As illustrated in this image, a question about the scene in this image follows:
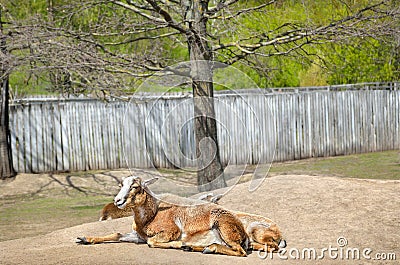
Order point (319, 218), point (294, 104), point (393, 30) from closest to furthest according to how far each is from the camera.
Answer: point (319, 218) → point (393, 30) → point (294, 104)

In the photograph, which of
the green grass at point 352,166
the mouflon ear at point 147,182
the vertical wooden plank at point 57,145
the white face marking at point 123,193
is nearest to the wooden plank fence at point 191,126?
the vertical wooden plank at point 57,145

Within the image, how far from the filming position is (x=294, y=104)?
22234mm

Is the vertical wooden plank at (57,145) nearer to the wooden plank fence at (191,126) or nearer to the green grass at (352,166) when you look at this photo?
the wooden plank fence at (191,126)

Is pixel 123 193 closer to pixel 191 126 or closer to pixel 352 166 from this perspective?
pixel 191 126

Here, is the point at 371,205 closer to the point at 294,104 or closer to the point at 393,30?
the point at 393,30

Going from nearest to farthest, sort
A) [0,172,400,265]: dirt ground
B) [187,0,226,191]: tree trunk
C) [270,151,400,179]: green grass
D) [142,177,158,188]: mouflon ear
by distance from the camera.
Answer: [0,172,400,265]: dirt ground
[142,177,158,188]: mouflon ear
[187,0,226,191]: tree trunk
[270,151,400,179]: green grass

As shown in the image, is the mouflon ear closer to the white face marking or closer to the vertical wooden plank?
the white face marking

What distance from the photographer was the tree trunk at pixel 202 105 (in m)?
12.1

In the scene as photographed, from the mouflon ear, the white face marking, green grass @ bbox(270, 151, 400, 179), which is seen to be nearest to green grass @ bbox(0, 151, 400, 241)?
green grass @ bbox(270, 151, 400, 179)

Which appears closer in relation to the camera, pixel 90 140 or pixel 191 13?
pixel 191 13

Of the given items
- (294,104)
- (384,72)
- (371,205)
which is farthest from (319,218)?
(384,72)

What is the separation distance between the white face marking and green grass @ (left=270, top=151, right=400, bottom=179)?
11.5 m

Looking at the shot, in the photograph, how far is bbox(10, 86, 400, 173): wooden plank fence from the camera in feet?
65.3

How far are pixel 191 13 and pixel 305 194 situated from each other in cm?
540
